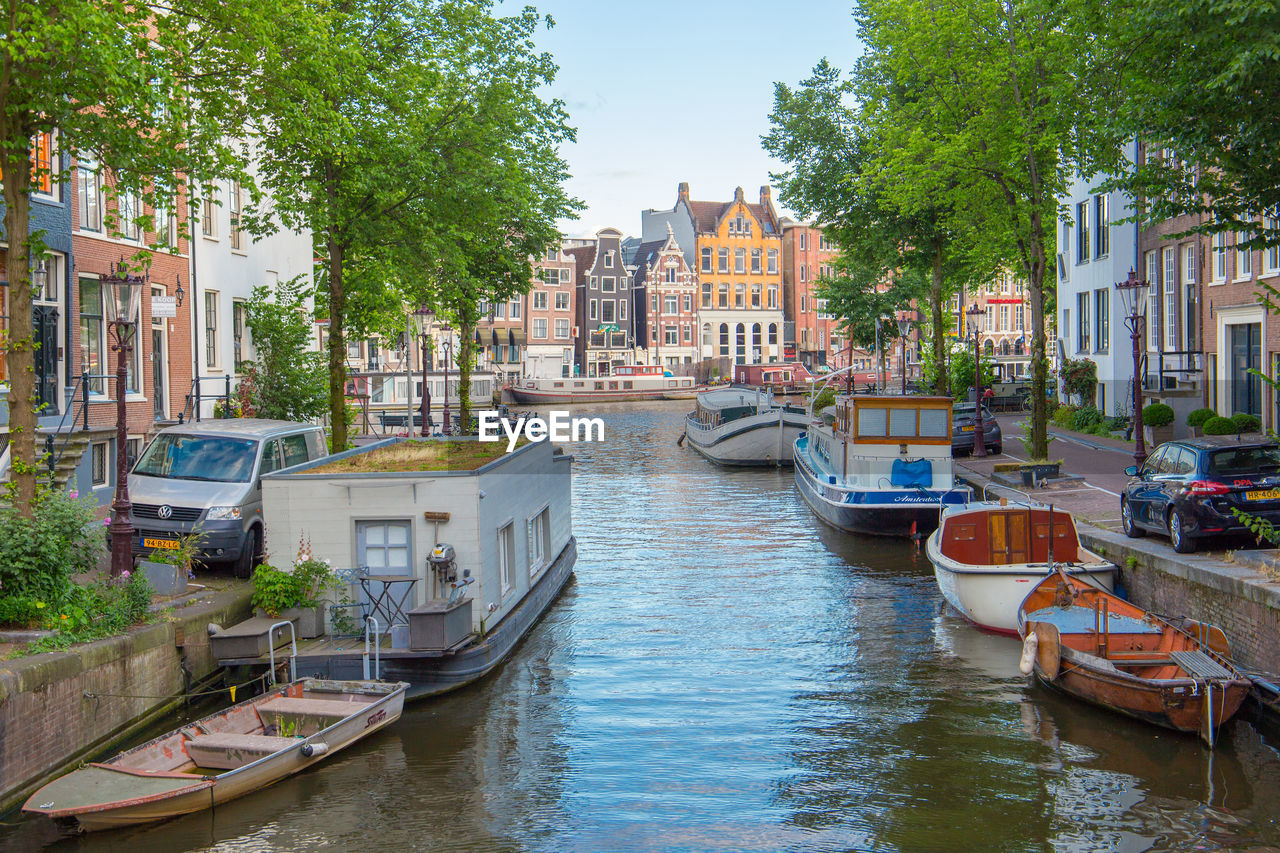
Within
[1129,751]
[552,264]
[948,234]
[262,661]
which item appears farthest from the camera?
[552,264]

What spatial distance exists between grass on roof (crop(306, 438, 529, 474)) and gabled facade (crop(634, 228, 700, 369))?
88458mm

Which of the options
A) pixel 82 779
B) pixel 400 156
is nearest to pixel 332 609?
pixel 82 779

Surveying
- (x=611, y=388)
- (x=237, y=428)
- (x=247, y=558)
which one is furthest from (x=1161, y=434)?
(x=611, y=388)

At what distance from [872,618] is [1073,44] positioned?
45.3 ft

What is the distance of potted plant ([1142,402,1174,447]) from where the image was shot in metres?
31.6

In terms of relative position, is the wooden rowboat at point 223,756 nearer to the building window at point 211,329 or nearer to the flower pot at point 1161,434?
the building window at point 211,329

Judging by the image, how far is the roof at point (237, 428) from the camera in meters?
18.3

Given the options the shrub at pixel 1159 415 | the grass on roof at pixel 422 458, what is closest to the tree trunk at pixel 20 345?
the grass on roof at pixel 422 458

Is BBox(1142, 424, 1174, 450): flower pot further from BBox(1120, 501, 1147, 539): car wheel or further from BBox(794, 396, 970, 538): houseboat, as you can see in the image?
BBox(1120, 501, 1147, 539): car wheel

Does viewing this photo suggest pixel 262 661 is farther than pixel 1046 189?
No

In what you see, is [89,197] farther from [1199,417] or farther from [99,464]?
[1199,417]

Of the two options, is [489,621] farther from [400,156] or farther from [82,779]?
[400,156]

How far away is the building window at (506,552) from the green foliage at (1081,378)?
29994 mm

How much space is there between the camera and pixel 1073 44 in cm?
2470
